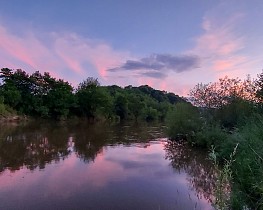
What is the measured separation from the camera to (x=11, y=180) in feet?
36.9

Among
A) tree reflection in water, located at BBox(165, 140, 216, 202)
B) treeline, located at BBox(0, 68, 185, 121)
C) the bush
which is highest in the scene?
treeline, located at BBox(0, 68, 185, 121)

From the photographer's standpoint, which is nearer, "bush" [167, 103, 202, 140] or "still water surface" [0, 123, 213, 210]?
"still water surface" [0, 123, 213, 210]

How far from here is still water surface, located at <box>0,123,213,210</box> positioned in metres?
9.16

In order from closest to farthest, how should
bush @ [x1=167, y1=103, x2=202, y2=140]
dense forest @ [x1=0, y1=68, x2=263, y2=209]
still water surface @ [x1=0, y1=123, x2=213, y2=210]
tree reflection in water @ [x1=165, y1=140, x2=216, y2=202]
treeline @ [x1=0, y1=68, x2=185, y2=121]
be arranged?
dense forest @ [x1=0, y1=68, x2=263, y2=209] → still water surface @ [x1=0, y1=123, x2=213, y2=210] → tree reflection in water @ [x1=165, y1=140, x2=216, y2=202] → bush @ [x1=167, y1=103, x2=202, y2=140] → treeline @ [x1=0, y1=68, x2=185, y2=121]

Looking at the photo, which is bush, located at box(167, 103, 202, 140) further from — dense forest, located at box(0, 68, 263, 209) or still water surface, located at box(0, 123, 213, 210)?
still water surface, located at box(0, 123, 213, 210)

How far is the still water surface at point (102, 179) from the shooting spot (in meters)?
9.16

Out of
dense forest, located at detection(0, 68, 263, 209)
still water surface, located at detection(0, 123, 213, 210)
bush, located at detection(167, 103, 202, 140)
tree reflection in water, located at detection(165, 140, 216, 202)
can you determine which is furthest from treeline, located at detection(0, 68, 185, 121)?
still water surface, located at detection(0, 123, 213, 210)

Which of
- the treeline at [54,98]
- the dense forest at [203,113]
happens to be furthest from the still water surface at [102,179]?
the treeline at [54,98]

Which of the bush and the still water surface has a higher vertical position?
the bush

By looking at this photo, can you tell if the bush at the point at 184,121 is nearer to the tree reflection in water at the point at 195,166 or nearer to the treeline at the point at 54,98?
the tree reflection in water at the point at 195,166

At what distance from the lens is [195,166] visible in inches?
613

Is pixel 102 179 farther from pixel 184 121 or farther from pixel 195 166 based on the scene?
pixel 184 121

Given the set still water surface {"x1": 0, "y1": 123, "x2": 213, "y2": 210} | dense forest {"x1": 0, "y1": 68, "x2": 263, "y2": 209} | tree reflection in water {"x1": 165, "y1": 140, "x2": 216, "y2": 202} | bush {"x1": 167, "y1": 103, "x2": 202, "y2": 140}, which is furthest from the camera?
bush {"x1": 167, "y1": 103, "x2": 202, "y2": 140}

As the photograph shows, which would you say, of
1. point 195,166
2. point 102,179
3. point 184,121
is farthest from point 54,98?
point 102,179
